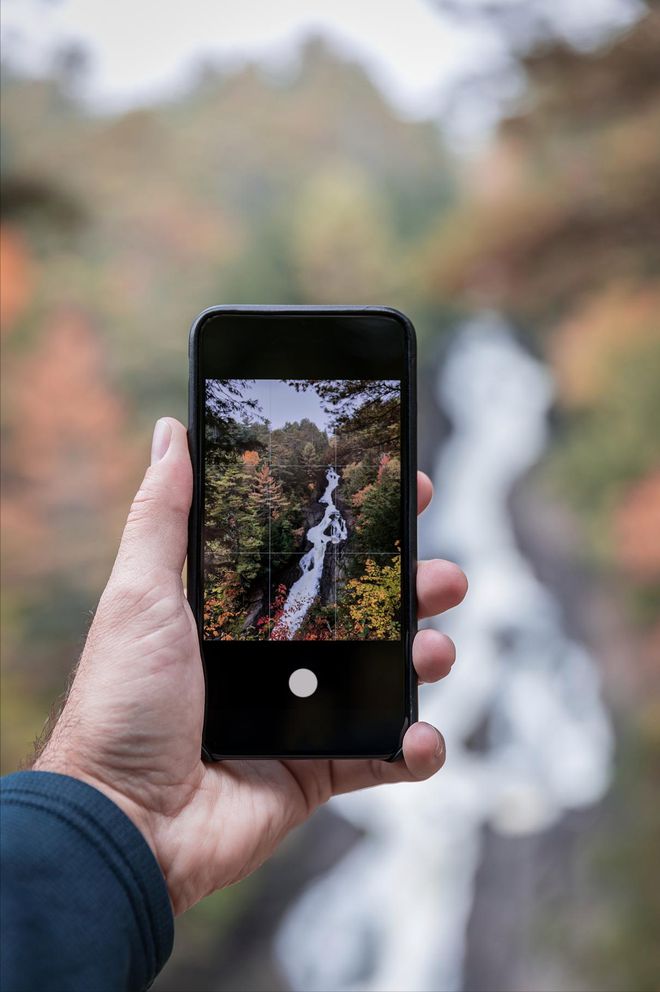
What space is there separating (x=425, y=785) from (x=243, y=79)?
109 centimetres

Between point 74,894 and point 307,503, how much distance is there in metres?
0.27

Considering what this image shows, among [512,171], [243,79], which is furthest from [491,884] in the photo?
[243,79]

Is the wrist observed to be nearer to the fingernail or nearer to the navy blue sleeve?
the navy blue sleeve

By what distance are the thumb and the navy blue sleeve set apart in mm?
141

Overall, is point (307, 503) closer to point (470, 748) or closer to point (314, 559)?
point (314, 559)

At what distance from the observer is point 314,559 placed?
55cm

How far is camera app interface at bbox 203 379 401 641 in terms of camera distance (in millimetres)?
549

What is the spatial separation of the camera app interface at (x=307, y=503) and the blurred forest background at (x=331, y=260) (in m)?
0.71

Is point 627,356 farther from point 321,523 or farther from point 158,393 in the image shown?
point 321,523

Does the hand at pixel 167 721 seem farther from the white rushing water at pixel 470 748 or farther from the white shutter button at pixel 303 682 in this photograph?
the white rushing water at pixel 470 748

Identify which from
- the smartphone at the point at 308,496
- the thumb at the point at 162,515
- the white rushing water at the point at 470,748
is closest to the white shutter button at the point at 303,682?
the smartphone at the point at 308,496

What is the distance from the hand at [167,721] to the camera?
0.50m

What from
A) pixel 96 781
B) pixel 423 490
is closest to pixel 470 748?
pixel 423 490

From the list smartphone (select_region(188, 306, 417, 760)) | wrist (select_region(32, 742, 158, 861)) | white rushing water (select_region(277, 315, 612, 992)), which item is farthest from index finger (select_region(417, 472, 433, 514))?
white rushing water (select_region(277, 315, 612, 992))
